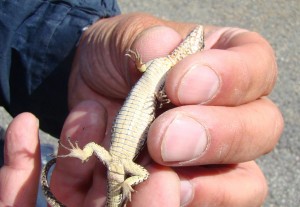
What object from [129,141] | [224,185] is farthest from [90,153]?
[224,185]

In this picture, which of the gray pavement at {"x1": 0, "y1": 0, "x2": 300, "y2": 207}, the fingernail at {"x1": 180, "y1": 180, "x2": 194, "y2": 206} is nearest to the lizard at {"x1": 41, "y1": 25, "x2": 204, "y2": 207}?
the fingernail at {"x1": 180, "y1": 180, "x2": 194, "y2": 206}

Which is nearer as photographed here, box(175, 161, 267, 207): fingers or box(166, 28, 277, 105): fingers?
box(166, 28, 277, 105): fingers

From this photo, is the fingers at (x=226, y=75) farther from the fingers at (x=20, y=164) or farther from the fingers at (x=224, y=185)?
the fingers at (x=20, y=164)

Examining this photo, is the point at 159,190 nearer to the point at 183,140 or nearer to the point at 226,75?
the point at 183,140

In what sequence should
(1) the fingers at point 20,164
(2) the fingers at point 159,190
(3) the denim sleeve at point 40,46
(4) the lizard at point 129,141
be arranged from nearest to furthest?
(2) the fingers at point 159,190 → (4) the lizard at point 129,141 → (1) the fingers at point 20,164 → (3) the denim sleeve at point 40,46

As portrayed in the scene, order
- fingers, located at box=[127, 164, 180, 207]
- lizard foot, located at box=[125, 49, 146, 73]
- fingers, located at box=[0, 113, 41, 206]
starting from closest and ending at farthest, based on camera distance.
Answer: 1. fingers, located at box=[127, 164, 180, 207]
2. fingers, located at box=[0, 113, 41, 206]
3. lizard foot, located at box=[125, 49, 146, 73]

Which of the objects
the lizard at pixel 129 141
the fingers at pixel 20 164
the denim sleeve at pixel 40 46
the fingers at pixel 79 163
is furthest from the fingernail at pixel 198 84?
the denim sleeve at pixel 40 46

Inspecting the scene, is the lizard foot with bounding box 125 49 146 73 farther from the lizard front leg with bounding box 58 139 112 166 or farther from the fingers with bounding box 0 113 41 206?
the fingers with bounding box 0 113 41 206
